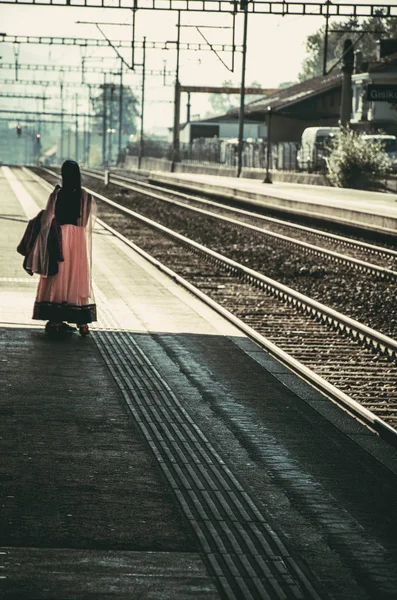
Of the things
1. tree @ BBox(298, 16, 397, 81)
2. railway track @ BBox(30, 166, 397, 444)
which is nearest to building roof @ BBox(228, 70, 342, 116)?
tree @ BBox(298, 16, 397, 81)

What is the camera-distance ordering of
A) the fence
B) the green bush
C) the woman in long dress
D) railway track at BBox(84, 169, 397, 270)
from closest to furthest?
the woman in long dress, railway track at BBox(84, 169, 397, 270), the green bush, the fence

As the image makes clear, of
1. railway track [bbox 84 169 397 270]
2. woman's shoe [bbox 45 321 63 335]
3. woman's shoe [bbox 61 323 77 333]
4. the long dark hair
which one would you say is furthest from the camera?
railway track [bbox 84 169 397 270]

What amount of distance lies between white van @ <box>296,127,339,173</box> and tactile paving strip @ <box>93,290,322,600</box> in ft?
150

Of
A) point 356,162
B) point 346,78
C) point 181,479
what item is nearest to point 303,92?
point 346,78

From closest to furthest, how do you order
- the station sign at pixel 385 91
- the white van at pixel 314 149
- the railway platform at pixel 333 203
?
the railway platform at pixel 333 203 < the station sign at pixel 385 91 < the white van at pixel 314 149

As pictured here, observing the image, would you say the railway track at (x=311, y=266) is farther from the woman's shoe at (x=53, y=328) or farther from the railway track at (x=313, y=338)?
Result: the woman's shoe at (x=53, y=328)

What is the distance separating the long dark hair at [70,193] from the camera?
10336mm

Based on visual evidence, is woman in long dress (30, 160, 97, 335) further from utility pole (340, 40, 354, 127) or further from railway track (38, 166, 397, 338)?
utility pole (340, 40, 354, 127)

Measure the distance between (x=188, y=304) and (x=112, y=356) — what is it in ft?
12.7

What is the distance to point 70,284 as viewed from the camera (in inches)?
417

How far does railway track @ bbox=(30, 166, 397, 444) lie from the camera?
887 centimetres

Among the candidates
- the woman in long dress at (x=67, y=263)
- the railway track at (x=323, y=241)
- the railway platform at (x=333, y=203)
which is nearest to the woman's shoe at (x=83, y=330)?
the woman in long dress at (x=67, y=263)

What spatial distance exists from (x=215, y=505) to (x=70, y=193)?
A: 5275mm

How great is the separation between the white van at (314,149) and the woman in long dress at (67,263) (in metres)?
43.0
